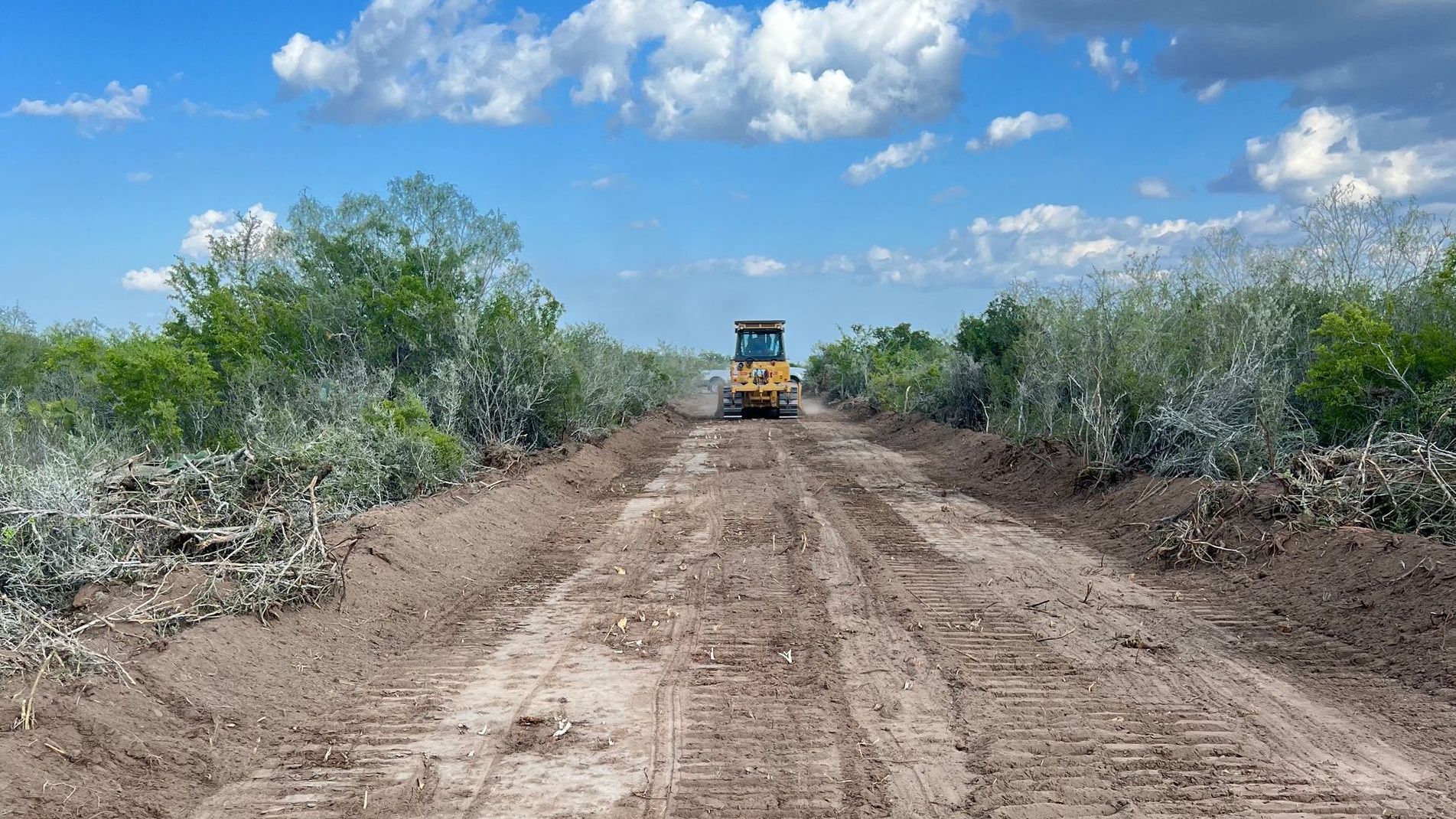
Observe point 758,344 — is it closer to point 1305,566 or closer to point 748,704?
point 1305,566

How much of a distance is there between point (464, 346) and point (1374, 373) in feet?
43.7

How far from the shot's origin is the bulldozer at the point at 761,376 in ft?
110

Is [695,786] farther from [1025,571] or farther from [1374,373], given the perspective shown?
[1374,373]

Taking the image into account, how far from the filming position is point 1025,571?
1009 centimetres

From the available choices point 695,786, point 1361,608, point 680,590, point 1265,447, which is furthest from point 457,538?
point 1265,447

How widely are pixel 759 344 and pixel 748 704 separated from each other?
28276mm

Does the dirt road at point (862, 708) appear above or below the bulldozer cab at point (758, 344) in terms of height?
below

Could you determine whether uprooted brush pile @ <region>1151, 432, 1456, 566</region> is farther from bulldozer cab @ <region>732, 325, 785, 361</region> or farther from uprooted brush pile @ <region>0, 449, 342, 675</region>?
bulldozer cab @ <region>732, 325, 785, 361</region>

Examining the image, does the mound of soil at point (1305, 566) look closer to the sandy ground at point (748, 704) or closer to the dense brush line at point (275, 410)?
the sandy ground at point (748, 704)

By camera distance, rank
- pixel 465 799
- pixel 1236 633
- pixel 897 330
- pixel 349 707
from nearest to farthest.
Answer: pixel 465 799
pixel 349 707
pixel 1236 633
pixel 897 330

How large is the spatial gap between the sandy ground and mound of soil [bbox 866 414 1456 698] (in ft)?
0.94

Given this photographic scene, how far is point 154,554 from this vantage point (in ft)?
28.2

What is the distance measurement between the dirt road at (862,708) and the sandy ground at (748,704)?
24mm

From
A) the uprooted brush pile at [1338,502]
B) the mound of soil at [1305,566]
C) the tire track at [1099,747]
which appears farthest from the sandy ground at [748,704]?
the uprooted brush pile at [1338,502]
